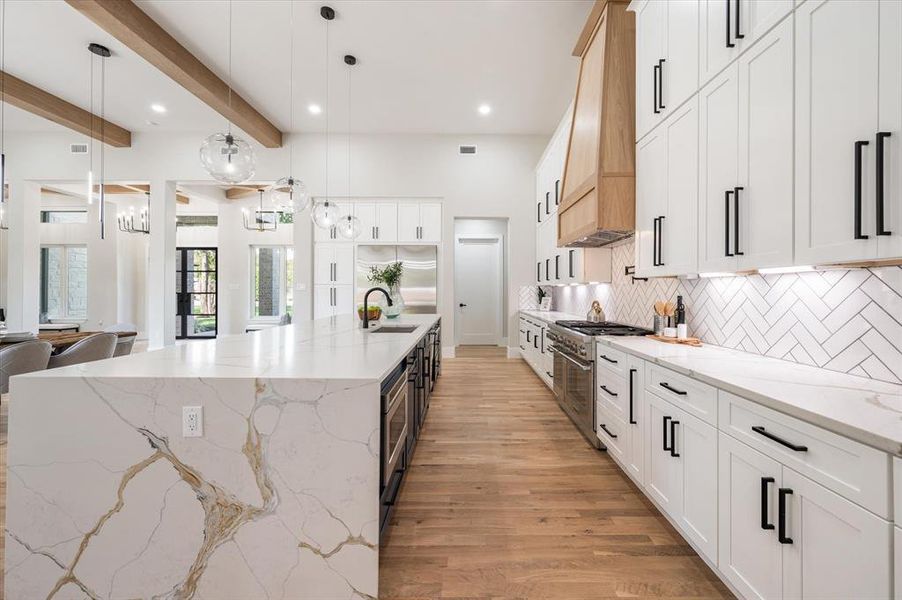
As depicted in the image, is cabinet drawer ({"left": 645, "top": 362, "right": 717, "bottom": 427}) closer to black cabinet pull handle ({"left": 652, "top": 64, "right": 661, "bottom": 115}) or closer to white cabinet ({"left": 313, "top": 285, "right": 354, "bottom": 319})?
black cabinet pull handle ({"left": 652, "top": 64, "right": 661, "bottom": 115})

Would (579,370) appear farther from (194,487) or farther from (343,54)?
(343,54)

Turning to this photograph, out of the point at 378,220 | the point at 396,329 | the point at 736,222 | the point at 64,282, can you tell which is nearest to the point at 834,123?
the point at 736,222

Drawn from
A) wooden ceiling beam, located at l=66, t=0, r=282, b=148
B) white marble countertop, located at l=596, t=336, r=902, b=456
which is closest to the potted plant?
white marble countertop, located at l=596, t=336, r=902, b=456

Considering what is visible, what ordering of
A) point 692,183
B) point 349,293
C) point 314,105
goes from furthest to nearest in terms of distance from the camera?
point 349,293, point 314,105, point 692,183

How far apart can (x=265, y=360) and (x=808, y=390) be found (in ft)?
6.91

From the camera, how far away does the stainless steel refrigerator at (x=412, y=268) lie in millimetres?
6930

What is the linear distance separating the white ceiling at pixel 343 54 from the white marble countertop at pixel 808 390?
368cm

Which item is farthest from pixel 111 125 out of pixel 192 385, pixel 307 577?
pixel 307 577

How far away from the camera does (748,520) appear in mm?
1359

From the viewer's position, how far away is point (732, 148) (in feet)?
6.10

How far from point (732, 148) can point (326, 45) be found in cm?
437

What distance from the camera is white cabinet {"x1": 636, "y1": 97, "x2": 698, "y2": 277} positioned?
2.20 meters

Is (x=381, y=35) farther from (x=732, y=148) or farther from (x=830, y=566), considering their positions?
(x=830, y=566)

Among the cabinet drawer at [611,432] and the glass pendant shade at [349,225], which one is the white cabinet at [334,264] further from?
the cabinet drawer at [611,432]
